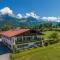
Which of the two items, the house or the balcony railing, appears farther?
the balcony railing

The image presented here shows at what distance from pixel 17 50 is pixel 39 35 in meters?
4.98

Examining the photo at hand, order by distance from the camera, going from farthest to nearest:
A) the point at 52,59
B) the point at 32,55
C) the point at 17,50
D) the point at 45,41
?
the point at 45,41, the point at 17,50, the point at 32,55, the point at 52,59

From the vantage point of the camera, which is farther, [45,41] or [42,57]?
[45,41]

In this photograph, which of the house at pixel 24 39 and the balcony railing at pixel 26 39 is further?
the balcony railing at pixel 26 39

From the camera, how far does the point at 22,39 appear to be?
64.8 ft

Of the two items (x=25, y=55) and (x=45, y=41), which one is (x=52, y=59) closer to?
(x=25, y=55)

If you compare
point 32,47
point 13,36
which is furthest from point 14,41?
point 32,47

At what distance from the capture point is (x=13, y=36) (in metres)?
19.0

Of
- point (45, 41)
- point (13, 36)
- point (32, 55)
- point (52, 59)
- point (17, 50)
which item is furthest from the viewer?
point (45, 41)

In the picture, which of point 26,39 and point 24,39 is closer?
point 24,39

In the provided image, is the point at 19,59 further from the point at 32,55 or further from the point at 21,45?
the point at 21,45

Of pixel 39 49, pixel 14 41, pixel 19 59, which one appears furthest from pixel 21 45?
pixel 19 59

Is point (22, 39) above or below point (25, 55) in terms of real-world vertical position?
above

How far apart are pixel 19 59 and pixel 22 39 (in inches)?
210
